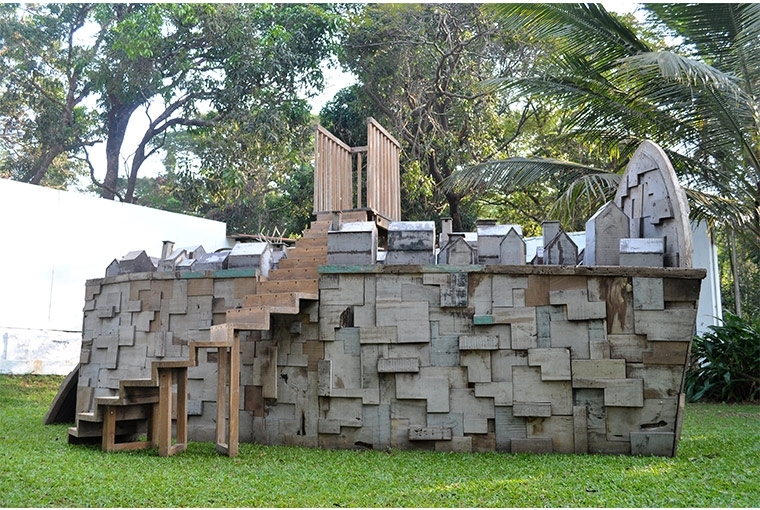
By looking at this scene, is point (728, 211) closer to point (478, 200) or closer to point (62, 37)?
point (478, 200)

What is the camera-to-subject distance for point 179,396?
206 inches

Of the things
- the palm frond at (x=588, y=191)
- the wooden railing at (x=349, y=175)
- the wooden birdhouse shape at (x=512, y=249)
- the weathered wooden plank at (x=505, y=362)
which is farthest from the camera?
the palm frond at (x=588, y=191)

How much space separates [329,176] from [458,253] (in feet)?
10.8

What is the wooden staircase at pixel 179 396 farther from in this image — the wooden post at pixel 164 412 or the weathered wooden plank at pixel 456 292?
the weathered wooden plank at pixel 456 292

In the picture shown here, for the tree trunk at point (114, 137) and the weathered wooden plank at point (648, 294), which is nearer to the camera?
the weathered wooden plank at point (648, 294)

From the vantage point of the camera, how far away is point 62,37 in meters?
17.4

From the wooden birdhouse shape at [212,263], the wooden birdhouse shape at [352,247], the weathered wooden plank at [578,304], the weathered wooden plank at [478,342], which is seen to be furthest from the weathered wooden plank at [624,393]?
the wooden birdhouse shape at [212,263]

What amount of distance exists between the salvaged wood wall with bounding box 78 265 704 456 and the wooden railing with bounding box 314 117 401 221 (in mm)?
2701

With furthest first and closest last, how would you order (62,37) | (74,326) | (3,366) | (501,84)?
(62,37) → (74,326) → (3,366) → (501,84)

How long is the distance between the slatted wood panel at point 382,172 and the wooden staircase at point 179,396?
9.04 feet

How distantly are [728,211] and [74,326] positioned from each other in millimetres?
9487

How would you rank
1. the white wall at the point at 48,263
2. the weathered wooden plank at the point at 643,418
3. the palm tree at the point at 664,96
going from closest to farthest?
1. the weathered wooden plank at the point at 643,418
2. the palm tree at the point at 664,96
3. the white wall at the point at 48,263

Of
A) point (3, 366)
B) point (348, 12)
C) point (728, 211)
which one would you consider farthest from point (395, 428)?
point (348, 12)

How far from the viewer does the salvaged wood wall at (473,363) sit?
5.14 m
